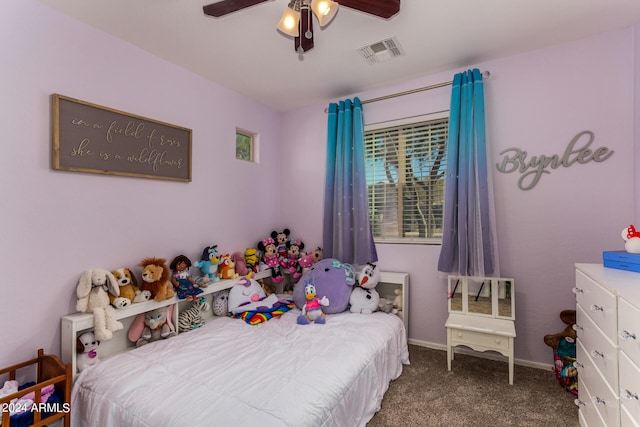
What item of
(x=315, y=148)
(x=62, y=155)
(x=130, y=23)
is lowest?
(x=62, y=155)

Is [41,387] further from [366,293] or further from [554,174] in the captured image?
[554,174]

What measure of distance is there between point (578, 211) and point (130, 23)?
334 centimetres

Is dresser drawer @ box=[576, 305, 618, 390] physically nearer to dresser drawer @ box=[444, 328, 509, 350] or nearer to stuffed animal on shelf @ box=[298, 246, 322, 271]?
dresser drawer @ box=[444, 328, 509, 350]

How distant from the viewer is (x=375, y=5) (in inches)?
54.5

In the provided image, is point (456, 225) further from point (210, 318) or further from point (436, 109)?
point (210, 318)

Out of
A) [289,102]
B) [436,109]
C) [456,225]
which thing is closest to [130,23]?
[289,102]

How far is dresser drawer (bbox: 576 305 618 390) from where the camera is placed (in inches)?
49.3

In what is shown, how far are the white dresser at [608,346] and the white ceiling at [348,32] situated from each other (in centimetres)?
158

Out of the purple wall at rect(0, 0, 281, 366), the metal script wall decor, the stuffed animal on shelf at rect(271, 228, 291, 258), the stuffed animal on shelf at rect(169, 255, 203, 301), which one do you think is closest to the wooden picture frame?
the purple wall at rect(0, 0, 281, 366)

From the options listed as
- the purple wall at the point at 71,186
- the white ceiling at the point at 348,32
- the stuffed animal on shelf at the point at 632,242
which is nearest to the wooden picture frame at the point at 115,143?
the purple wall at the point at 71,186

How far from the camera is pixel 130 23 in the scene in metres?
1.96

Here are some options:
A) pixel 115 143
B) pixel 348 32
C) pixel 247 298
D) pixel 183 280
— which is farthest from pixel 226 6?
pixel 247 298

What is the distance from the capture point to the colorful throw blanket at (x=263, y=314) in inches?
99.1

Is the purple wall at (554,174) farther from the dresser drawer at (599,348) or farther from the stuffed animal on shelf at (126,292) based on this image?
the stuffed animal on shelf at (126,292)
